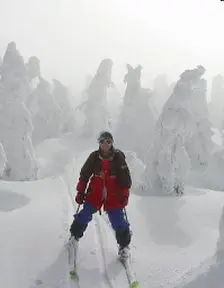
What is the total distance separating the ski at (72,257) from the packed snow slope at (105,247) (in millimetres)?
A: 102

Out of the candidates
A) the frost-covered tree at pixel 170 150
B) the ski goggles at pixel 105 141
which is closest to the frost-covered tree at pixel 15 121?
the frost-covered tree at pixel 170 150

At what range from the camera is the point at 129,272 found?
24.3 ft

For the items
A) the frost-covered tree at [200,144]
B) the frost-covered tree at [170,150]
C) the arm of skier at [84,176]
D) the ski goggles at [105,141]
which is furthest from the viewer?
the frost-covered tree at [200,144]

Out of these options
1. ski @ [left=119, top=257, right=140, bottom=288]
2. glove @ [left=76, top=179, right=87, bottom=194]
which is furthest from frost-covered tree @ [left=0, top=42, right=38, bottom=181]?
ski @ [left=119, top=257, right=140, bottom=288]

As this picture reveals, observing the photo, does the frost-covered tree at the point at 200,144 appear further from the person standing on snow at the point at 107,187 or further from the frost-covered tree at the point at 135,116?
the person standing on snow at the point at 107,187

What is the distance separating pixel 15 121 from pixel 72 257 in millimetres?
26738

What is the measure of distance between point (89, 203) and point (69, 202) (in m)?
4.71

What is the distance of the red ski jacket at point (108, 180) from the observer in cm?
788

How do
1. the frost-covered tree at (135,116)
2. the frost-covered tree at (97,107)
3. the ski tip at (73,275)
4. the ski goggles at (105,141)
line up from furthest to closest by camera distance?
the frost-covered tree at (97,107)
the frost-covered tree at (135,116)
the ski goggles at (105,141)
the ski tip at (73,275)

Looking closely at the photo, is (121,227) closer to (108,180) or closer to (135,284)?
(108,180)

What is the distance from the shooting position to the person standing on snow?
7871 millimetres

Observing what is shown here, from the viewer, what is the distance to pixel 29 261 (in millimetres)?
7504

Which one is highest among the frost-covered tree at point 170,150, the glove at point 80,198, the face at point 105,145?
the face at point 105,145

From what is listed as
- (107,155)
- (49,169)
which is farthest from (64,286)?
(49,169)
